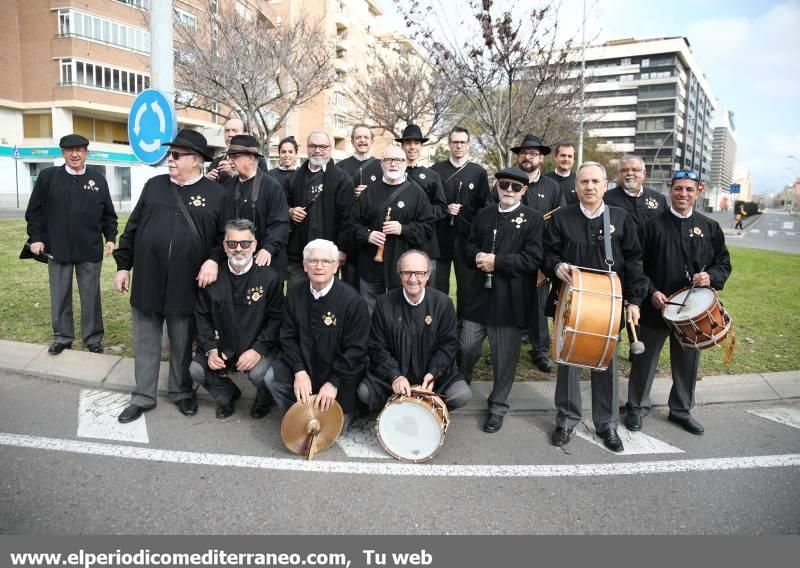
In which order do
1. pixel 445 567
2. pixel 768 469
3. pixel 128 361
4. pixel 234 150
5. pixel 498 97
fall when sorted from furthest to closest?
pixel 498 97 → pixel 128 361 → pixel 234 150 → pixel 768 469 → pixel 445 567

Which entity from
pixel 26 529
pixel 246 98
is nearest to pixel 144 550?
pixel 26 529

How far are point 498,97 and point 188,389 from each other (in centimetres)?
933

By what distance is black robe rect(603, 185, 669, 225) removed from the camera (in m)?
5.87

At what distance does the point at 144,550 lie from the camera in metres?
2.84

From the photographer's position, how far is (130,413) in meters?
4.49

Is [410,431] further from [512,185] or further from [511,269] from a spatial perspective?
[512,185]

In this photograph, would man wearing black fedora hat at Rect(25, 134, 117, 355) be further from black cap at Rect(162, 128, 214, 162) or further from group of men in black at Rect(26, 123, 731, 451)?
black cap at Rect(162, 128, 214, 162)

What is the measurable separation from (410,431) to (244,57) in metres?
17.4

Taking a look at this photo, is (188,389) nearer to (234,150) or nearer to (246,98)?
(234,150)

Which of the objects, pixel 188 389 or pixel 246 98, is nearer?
pixel 188 389

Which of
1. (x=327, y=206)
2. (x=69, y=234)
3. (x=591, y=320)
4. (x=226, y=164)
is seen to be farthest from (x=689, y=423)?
(x=69, y=234)

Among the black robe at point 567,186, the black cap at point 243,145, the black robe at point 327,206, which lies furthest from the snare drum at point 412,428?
the black robe at point 567,186

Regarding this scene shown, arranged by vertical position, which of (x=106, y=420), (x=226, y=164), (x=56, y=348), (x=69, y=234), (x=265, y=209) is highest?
(x=226, y=164)

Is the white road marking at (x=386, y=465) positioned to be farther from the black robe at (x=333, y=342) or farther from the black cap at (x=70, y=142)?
the black cap at (x=70, y=142)
